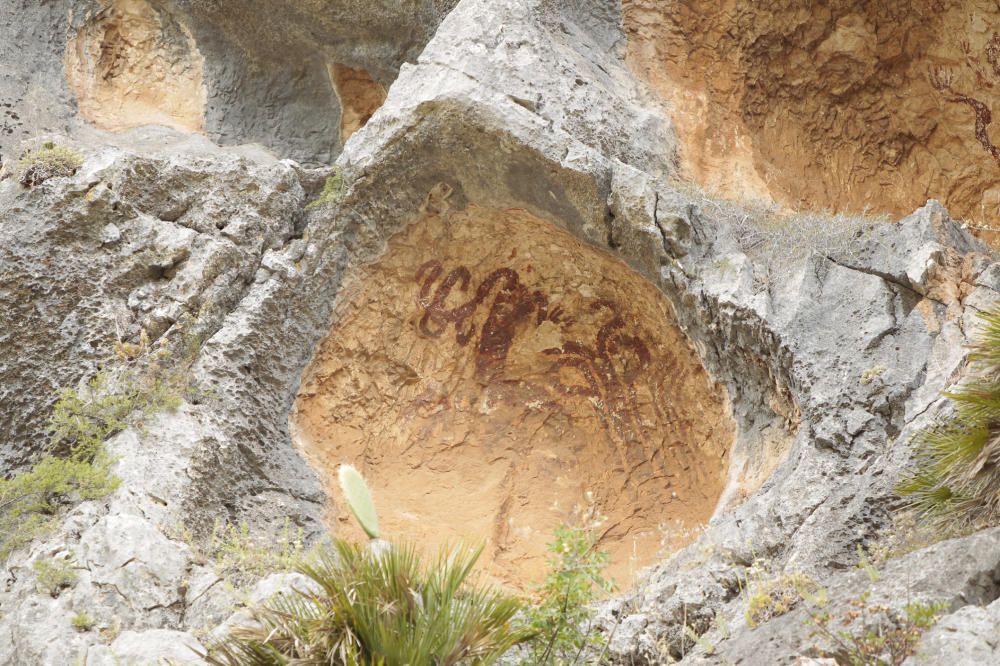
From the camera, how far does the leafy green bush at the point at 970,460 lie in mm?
5703

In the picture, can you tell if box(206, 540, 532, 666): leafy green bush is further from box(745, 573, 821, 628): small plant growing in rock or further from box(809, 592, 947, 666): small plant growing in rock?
box(809, 592, 947, 666): small plant growing in rock

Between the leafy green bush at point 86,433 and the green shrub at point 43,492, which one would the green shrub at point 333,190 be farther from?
the green shrub at point 43,492

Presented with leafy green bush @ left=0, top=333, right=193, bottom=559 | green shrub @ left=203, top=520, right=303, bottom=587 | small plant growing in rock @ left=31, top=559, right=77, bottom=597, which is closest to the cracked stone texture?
leafy green bush @ left=0, top=333, right=193, bottom=559

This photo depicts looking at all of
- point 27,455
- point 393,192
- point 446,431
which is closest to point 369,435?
point 446,431

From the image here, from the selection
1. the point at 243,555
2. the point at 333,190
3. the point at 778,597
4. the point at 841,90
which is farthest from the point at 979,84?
the point at 243,555

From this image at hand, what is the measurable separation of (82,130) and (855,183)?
754 cm

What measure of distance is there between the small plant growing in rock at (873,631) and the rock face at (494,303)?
142 centimetres

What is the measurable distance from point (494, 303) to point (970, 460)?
4.85m

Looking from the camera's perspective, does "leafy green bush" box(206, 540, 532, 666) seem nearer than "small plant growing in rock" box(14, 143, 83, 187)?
Yes

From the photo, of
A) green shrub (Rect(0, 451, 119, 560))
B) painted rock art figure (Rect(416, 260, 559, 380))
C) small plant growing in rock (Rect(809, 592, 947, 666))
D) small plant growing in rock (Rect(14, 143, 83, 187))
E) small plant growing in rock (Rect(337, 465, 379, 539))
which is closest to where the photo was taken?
small plant growing in rock (Rect(809, 592, 947, 666))

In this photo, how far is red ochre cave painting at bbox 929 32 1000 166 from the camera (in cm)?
1099

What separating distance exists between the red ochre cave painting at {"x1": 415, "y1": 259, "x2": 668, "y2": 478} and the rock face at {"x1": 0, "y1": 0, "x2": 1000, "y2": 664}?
0.09 ft

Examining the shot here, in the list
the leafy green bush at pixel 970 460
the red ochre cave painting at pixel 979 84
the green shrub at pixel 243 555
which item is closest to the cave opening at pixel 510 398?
the green shrub at pixel 243 555

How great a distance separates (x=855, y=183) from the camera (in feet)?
37.6
